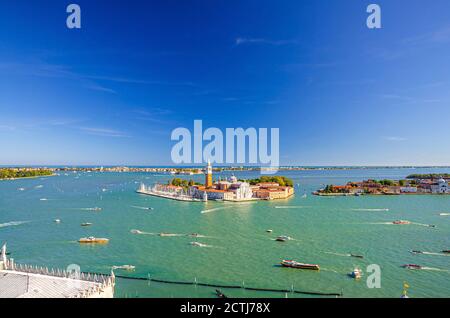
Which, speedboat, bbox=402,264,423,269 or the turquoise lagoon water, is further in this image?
speedboat, bbox=402,264,423,269

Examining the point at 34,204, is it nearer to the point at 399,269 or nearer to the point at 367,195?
the point at 399,269

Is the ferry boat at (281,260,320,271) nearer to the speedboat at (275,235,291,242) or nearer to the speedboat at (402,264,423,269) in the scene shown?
the speedboat at (402,264,423,269)

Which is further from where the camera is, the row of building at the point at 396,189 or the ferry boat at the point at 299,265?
the row of building at the point at 396,189

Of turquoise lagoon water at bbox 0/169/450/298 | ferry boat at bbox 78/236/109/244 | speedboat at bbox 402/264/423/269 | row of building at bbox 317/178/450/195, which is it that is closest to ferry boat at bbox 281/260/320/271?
turquoise lagoon water at bbox 0/169/450/298

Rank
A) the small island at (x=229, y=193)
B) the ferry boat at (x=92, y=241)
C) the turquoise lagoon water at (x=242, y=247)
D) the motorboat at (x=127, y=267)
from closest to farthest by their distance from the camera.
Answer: the turquoise lagoon water at (x=242, y=247) → the motorboat at (x=127, y=267) → the ferry boat at (x=92, y=241) → the small island at (x=229, y=193)

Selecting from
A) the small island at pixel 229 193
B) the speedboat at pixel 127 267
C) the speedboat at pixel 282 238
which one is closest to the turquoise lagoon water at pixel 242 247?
the speedboat at pixel 127 267

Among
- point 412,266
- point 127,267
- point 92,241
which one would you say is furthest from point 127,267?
point 412,266

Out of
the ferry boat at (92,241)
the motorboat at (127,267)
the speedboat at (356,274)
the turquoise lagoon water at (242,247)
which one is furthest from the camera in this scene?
the ferry boat at (92,241)

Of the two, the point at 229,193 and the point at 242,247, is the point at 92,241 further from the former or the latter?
the point at 229,193

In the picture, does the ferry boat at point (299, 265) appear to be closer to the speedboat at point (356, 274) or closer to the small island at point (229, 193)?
the speedboat at point (356, 274)
